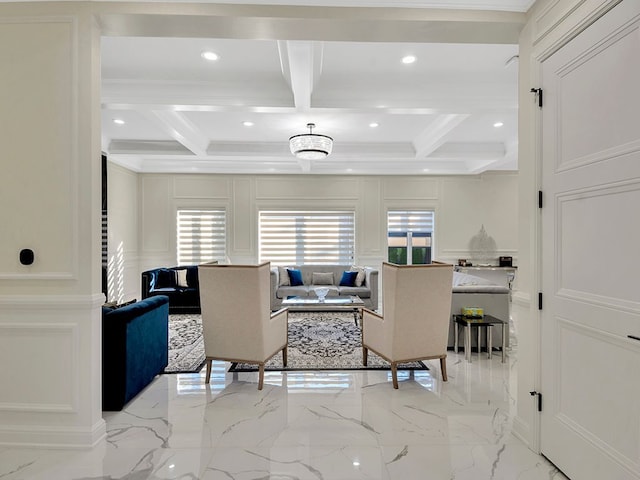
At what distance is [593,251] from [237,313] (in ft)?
8.06

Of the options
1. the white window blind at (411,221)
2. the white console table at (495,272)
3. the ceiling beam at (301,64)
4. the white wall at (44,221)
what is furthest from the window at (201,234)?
the white wall at (44,221)

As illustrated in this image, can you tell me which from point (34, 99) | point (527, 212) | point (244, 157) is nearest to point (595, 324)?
point (527, 212)

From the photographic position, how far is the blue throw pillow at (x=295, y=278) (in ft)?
21.2

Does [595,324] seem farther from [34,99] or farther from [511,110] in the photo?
[34,99]

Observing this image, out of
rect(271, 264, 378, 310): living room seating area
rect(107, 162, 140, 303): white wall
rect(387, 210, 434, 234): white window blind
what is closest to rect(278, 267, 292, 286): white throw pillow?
rect(271, 264, 378, 310): living room seating area

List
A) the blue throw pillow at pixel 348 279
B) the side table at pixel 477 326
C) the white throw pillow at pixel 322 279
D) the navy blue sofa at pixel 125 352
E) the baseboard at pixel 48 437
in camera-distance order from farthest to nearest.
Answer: the white throw pillow at pixel 322 279
the blue throw pillow at pixel 348 279
the side table at pixel 477 326
the navy blue sofa at pixel 125 352
the baseboard at pixel 48 437

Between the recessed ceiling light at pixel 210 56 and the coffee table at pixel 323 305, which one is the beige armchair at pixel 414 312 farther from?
the recessed ceiling light at pixel 210 56

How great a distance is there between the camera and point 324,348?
13.4 feet

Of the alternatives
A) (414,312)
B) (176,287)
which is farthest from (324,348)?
(176,287)

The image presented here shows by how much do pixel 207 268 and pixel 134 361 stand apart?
90cm

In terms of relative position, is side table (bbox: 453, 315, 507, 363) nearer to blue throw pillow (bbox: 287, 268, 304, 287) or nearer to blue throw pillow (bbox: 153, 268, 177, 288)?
blue throw pillow (bbox: 287, 268, 304, 287)

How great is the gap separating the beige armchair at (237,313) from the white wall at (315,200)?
430cm

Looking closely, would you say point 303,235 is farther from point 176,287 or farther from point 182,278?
point 176,287

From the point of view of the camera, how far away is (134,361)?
2752mm
